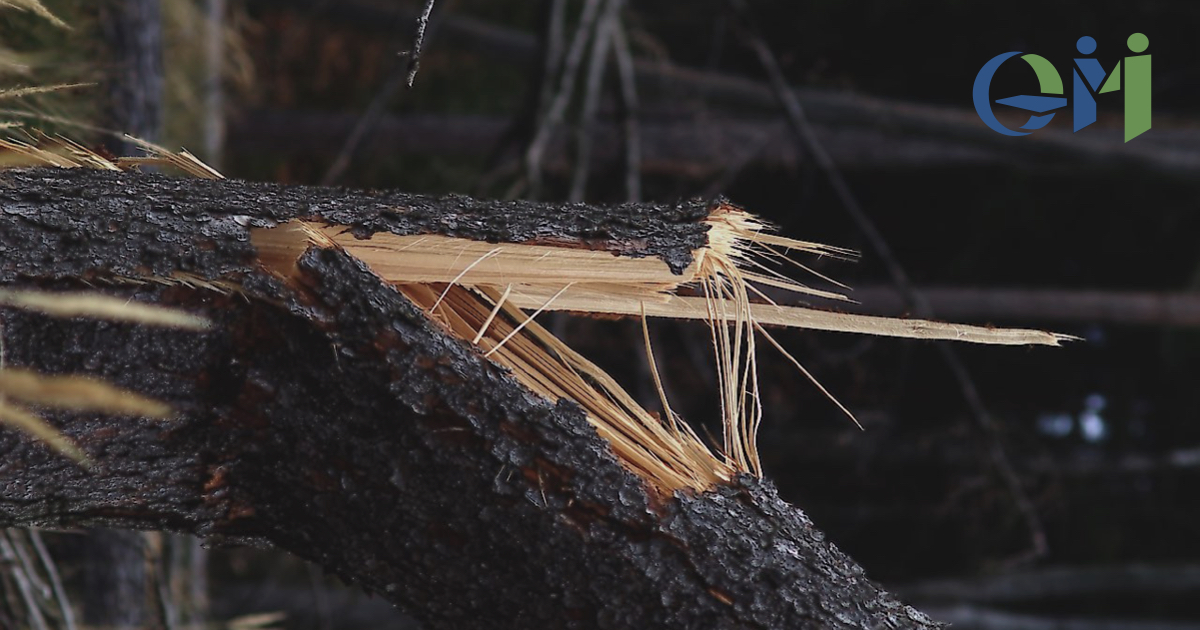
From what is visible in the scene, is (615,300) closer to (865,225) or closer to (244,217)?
(244,217)

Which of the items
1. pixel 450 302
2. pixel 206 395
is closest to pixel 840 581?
pixel 450 302

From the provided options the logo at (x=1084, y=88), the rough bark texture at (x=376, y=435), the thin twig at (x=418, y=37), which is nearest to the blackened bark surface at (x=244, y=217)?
the rough bark texture at (x=376, y=435)

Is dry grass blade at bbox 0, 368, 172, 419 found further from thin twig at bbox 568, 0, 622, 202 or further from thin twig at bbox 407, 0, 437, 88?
thin twig at bbox 568, 0, 622, 202

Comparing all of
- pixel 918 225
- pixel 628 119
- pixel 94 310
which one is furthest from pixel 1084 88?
pixel 94 310

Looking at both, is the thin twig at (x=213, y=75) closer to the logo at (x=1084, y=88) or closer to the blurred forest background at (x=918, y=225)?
the blurred forest background at (x=918, y=225)

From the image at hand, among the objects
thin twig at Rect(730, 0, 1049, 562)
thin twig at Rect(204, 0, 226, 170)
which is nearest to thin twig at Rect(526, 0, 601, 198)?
thin twig at Rect(730, 0, 1049, 562)

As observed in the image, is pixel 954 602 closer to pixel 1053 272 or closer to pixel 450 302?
pixel 1053 272

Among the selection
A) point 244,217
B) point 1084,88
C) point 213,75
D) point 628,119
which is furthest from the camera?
point 213,75

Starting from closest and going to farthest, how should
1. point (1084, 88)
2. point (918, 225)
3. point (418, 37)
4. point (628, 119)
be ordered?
1. point (418, 37)
2. point (628, 119)
3. point (1084, 88)
4. point (918, 225)
